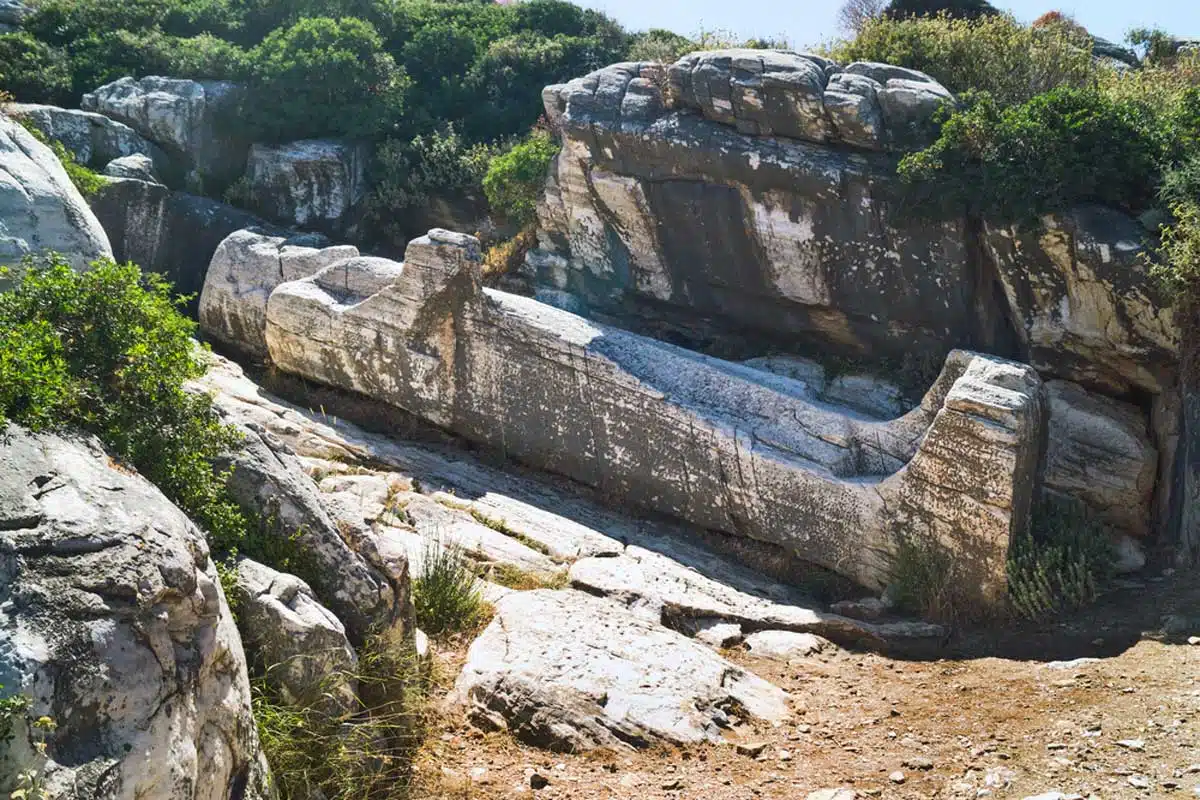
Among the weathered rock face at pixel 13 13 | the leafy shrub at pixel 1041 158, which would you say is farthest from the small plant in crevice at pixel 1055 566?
the weathered rock face at pixel 13 13

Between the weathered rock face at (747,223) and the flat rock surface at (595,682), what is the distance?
5.42 m

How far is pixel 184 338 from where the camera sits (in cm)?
606

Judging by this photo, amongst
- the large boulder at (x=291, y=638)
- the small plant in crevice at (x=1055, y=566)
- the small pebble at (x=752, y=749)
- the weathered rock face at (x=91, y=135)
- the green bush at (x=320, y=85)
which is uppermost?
the green bush at (x=320, y=85)

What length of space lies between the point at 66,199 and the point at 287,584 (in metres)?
3.53

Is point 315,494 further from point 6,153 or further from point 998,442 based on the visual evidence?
point 998,442

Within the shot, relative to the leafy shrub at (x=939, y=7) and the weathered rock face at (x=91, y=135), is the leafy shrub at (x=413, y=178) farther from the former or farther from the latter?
the leafy shrub at (x=939, y=7)

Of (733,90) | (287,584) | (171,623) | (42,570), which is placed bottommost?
(287,584)

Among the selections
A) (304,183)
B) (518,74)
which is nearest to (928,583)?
(304,183)

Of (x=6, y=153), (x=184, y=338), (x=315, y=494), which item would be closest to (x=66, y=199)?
(x=6, y=153)

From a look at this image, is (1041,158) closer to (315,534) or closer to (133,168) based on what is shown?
(315,534)

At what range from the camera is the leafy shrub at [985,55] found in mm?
13078

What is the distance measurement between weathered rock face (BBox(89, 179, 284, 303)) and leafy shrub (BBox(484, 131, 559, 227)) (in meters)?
3.00

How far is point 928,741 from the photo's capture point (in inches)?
274

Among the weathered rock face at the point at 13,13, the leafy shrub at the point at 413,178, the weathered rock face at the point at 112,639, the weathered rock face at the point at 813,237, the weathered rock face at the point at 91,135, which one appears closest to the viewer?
the weathered rock face at the point at 112,639
